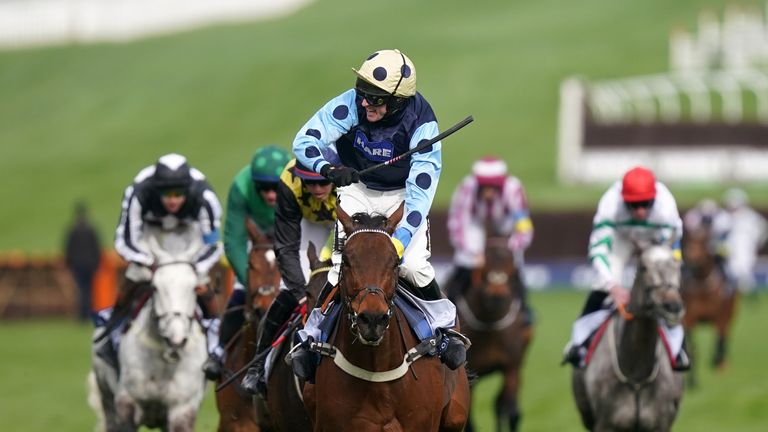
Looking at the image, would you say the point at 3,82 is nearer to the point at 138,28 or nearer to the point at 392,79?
the point at 138,28

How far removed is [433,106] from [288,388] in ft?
143

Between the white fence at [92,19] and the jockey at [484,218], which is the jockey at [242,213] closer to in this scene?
the jockey at [484,218]

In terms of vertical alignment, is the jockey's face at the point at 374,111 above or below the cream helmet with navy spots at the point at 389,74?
below

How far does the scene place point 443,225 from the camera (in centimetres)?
3197

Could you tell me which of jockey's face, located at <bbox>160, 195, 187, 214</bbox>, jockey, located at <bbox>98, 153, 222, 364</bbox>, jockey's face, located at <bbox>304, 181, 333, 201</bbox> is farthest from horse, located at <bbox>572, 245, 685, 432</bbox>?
jockey's face, located at <bbox>160, 195, 187, 214</bbox>

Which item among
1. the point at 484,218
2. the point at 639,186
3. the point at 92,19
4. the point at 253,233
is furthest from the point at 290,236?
the point at 92,19

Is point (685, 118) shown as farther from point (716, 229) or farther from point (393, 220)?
point (393, 220)

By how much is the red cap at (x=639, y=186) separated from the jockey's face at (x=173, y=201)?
308 centimetres

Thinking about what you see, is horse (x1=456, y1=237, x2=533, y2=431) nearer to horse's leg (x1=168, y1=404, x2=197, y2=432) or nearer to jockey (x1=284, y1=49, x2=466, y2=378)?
horse's leg (x1=168, y1=404, x2=197, y2=432)

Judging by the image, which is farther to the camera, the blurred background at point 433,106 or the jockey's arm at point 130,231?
the blurred background at point 433,106

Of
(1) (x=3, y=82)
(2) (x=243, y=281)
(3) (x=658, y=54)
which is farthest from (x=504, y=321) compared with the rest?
(1) (x=3, y=82)

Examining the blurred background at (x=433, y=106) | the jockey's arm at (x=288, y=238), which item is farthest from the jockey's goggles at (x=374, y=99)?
the blurred background at (x=433, y=106)

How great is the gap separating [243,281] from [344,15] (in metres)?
67.7

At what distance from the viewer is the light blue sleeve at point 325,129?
7691mm
